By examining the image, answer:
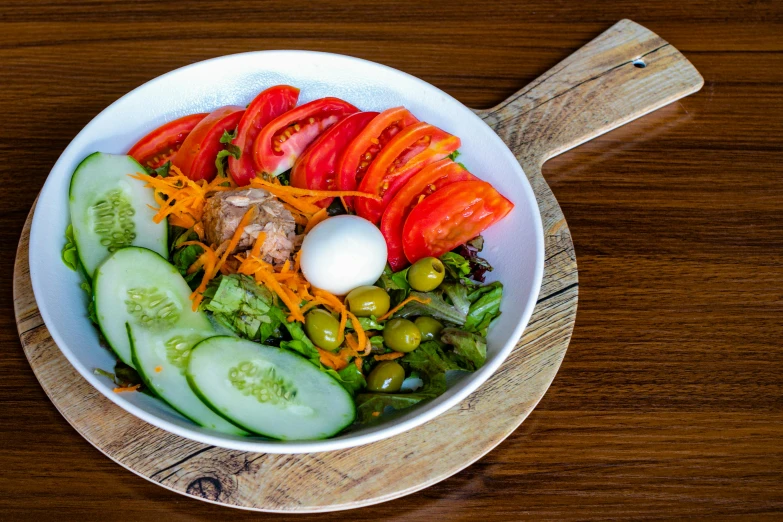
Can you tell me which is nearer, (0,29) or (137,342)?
(137,342)

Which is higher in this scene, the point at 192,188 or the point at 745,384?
the point at 192,188

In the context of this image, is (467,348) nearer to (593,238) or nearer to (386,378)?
(386,378)

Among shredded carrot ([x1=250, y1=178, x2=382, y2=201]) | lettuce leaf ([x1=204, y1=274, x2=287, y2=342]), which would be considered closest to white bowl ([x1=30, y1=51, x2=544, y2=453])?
lettuce leaf ([x1=204, y1=274, x2=287, y2=342])

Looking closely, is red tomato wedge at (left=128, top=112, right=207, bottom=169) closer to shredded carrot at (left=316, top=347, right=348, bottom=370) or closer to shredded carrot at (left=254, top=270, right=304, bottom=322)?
shredded carrot at (left=254, top=270, right=304, bottom=322)

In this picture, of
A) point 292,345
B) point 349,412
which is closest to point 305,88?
point 292,345

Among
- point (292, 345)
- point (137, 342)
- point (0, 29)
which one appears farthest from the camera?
point (0, 29)

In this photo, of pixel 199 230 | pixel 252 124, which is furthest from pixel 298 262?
pixel 252 124

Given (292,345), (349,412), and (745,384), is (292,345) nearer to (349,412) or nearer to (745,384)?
(349,412)
